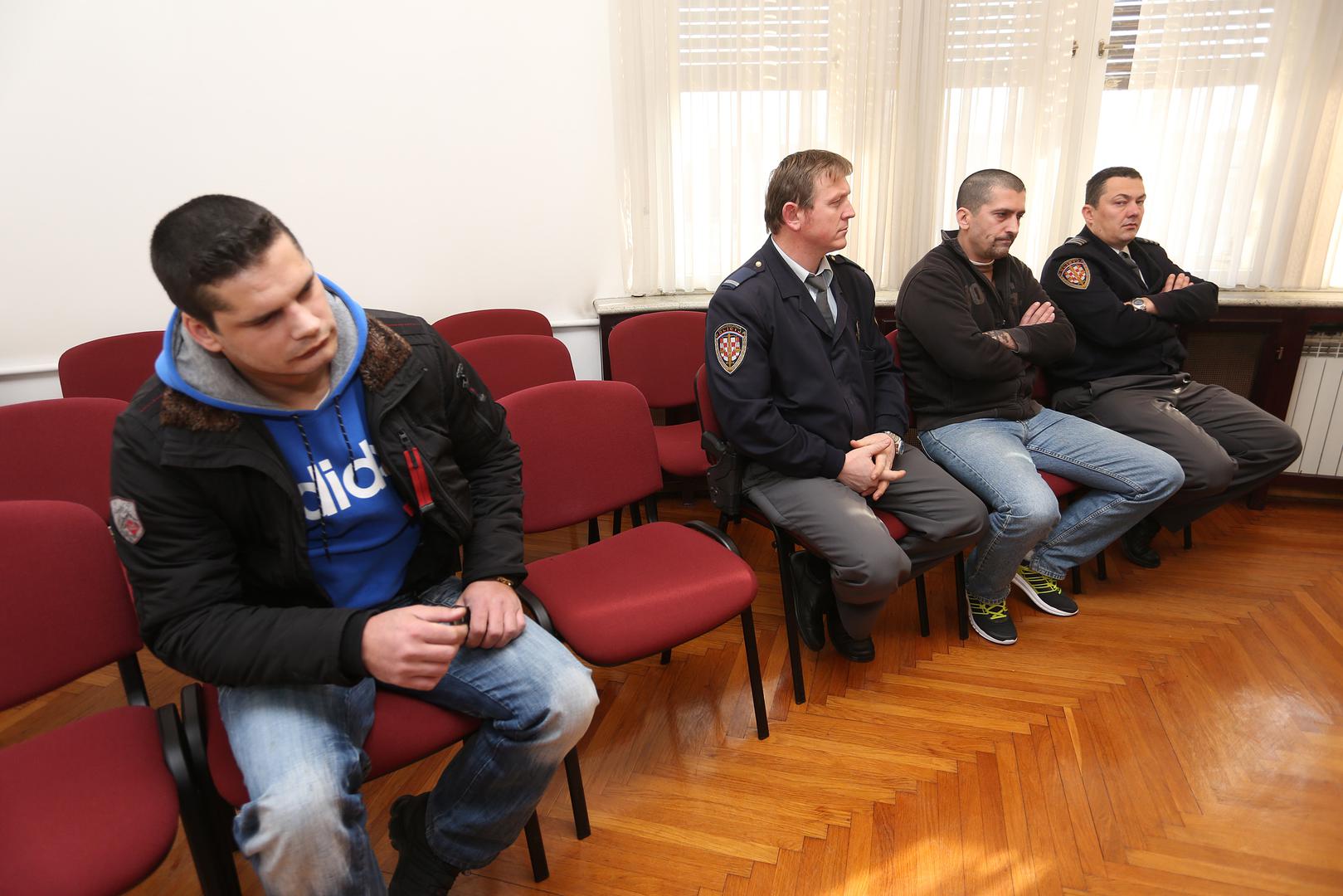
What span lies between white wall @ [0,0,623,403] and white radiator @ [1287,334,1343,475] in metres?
2.91

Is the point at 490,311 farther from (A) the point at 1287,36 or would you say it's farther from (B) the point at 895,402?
(A) the point at 1287,36

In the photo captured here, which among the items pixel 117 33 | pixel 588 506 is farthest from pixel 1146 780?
pixel 117 33

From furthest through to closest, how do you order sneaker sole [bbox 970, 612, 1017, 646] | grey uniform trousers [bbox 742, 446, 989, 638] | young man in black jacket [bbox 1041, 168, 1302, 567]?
young man in black jacket [bbox 1041, 168, 1302, 567], sneaker sole [bbox 970, 612, 1017, 646], grey uniform trousers [bbox 742, 446, 989, 638]

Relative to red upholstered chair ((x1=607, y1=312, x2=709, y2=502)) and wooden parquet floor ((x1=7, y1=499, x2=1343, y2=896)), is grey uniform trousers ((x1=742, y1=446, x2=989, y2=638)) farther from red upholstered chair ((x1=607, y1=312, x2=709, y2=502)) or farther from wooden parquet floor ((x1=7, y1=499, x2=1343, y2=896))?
red upholstered chair ((x1=607, y1=312, x2=709, y2=502))

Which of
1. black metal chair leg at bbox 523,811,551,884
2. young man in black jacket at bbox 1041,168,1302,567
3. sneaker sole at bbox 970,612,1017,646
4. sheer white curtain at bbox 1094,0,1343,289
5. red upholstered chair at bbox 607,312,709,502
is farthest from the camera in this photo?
sheer white curtain at bbox 1094,0,1343,289

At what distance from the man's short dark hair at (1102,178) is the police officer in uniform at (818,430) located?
4.31 feet

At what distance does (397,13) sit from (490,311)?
121 cm

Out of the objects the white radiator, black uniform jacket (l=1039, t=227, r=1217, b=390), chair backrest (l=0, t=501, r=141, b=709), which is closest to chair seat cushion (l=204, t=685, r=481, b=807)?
chair backrest (l=0, t=501, r=141, b=709)

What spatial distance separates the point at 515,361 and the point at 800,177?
1.19 m

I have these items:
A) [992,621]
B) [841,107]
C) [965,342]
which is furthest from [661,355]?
[992,621]

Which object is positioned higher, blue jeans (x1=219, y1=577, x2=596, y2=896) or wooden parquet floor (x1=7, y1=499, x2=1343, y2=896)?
blue jeans (x1=219, y1=577, x2=596, y2=896)

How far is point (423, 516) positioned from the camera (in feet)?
4.69

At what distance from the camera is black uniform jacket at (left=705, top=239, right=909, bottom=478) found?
2020 mm

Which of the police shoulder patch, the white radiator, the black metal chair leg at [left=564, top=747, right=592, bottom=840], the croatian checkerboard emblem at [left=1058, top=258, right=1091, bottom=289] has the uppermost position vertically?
the croatian checkerboard emblem at [left=1058, top=258, right=1091, bottom=289]
